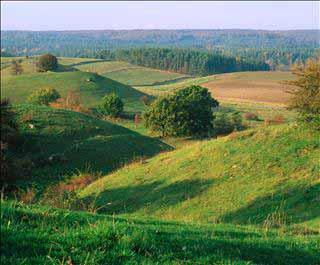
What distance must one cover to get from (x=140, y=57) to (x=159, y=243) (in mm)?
182328

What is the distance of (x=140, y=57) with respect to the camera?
18662 cm

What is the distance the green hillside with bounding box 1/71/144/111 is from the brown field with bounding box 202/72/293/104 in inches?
1076

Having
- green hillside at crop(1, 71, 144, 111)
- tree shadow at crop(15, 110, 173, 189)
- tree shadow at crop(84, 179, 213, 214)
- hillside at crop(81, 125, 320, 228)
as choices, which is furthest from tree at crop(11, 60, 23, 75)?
tree shadow at crop(84, 179, 213, 214)

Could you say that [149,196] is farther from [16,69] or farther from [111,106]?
[16,69]

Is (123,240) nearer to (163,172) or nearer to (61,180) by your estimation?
(163,172)

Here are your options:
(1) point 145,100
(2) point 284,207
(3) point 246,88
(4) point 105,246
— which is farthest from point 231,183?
(3) point 246,88

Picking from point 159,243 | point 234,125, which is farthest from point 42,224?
point 234,125

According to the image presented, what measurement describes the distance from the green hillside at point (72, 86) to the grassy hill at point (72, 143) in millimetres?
30593

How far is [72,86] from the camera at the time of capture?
77375 millimetres

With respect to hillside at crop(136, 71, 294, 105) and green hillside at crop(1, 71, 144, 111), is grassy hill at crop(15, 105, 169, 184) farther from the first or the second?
hillside at crop(136, 71, 294, 105)

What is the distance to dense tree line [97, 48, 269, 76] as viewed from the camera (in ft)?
531

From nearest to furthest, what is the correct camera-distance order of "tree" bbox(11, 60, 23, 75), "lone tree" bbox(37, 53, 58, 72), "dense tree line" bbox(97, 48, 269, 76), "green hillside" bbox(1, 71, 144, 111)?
"green hillside" bbox(1, 71, 144, 111), "lone tree" bbox(37, 53, 58, 72), "tree" bbox(11, 60, 23, 75), "dense tree line" bbox(97, 48, 269, 76)

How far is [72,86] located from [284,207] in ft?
203

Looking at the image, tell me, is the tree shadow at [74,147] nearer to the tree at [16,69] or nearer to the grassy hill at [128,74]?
the tree at [16,69]
